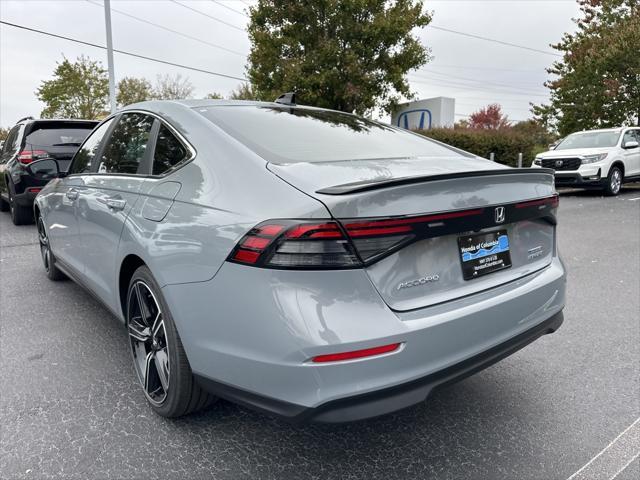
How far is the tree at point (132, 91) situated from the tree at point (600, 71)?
30098 millimetres

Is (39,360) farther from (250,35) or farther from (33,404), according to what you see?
(250,35)

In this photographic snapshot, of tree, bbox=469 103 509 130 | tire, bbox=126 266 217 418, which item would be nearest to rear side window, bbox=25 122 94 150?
tire, bbox=126 266 217 418

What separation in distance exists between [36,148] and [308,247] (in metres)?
7.88

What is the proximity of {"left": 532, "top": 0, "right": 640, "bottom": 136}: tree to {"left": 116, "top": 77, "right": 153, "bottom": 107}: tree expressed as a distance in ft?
98.7

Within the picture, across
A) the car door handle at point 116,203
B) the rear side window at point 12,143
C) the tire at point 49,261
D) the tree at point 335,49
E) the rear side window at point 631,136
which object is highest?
the tree at point 335,49

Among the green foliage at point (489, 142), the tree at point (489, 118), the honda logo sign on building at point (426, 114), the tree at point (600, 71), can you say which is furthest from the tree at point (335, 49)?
the tree at point (489, 118)

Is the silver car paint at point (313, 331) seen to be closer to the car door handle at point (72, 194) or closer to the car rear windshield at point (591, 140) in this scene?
the car door handle at point (72, 194)

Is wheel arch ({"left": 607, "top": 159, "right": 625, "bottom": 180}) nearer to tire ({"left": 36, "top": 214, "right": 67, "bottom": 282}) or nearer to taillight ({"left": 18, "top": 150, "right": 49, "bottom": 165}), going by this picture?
taillight ({"left": 18, "top": 150, "right": 49, "bottom": 165})

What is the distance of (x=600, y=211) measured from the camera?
1034 centimetres

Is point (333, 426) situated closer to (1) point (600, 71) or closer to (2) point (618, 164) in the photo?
(2) point (618, 164)

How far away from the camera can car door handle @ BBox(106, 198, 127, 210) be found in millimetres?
2801

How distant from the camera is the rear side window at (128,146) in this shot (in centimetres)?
295

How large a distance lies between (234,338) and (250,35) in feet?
64.0

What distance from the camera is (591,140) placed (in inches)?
541
